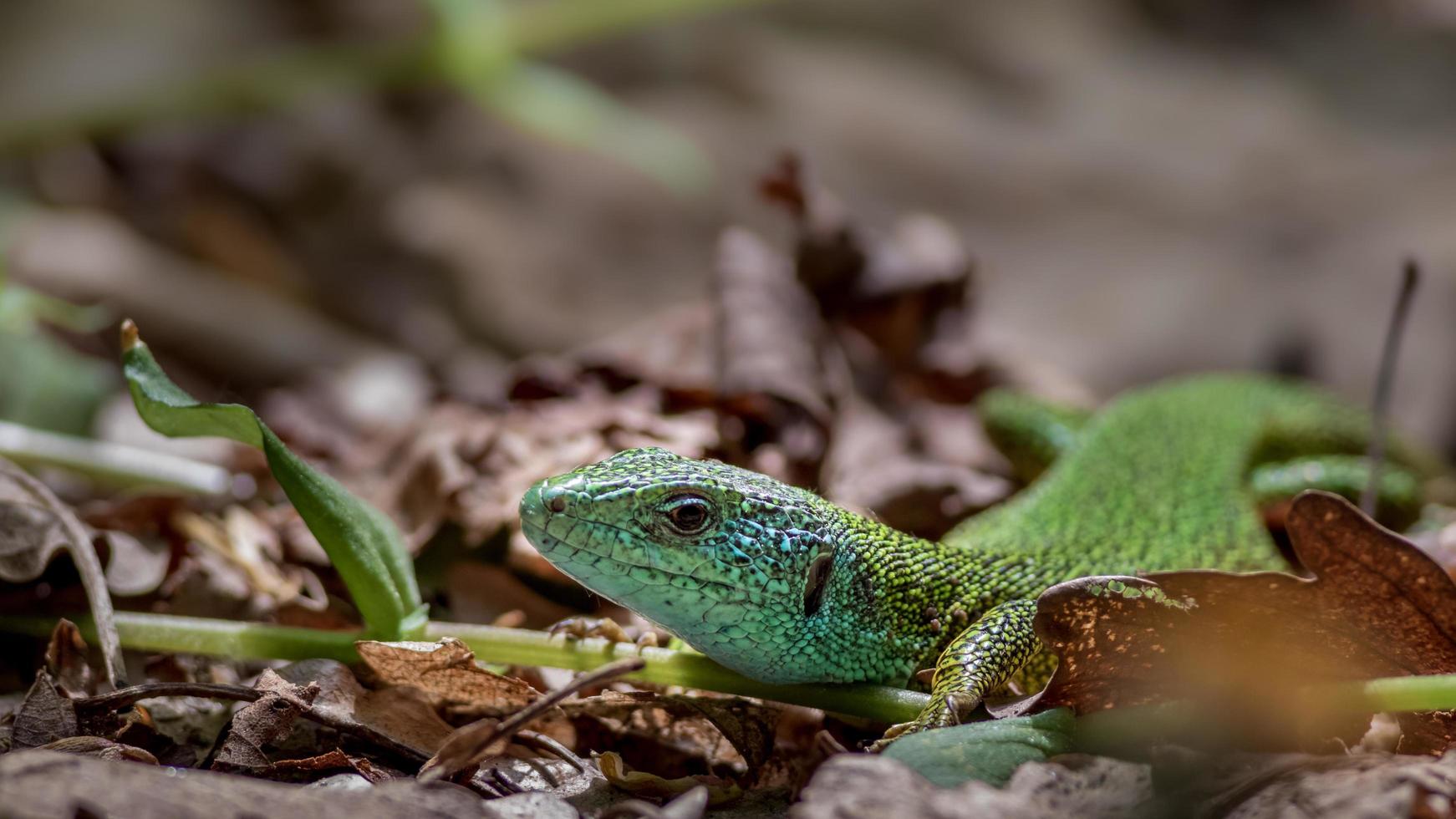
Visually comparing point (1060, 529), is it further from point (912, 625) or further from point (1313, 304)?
point (1313, 304)

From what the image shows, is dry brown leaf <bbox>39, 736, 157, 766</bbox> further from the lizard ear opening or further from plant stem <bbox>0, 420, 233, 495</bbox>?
plant stem <bbox>0, 420, 233, 495</bbox>

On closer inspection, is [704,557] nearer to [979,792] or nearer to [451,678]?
[451,678]

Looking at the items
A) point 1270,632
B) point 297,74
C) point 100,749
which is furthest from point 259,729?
point 297,74

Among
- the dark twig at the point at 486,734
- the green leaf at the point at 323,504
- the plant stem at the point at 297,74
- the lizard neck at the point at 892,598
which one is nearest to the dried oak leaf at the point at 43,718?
the green leaf at the point at 323,504

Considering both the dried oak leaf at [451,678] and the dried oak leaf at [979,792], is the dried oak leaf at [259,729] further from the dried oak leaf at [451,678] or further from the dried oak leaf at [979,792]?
the dried oak leaf at [979,792]

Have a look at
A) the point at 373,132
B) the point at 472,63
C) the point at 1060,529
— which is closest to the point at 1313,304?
the point at 1060,529

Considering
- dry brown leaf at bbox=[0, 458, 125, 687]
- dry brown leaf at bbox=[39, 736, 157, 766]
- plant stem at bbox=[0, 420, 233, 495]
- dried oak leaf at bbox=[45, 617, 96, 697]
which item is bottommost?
plant stem at bbox=[0, 420, 233, 495]

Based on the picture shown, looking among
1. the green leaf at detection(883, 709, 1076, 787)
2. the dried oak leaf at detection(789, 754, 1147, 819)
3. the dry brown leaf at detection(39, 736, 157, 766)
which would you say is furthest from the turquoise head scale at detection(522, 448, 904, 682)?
the dry brown leaf at detection(39, 736, 157, 766)
